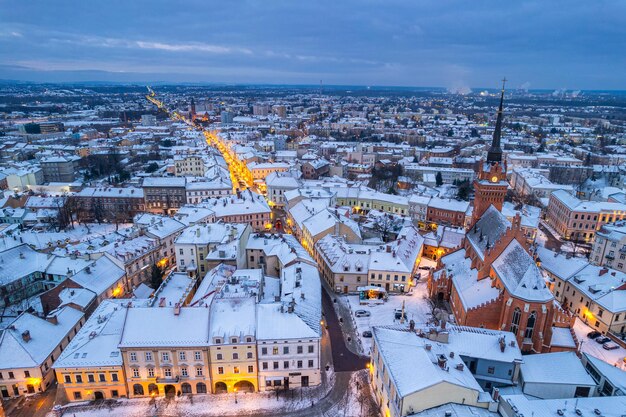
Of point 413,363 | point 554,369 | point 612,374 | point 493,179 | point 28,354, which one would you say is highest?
point 493,179

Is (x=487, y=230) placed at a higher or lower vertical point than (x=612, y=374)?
higher

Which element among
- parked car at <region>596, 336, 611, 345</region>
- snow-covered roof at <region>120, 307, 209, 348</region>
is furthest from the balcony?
parked car at <region>596, 336, 611, 345</region>

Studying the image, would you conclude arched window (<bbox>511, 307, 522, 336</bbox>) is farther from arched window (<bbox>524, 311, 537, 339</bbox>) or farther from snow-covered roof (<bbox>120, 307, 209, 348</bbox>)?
snow-covered roof (<bbox>120, 307, 209, 348</bbox>)

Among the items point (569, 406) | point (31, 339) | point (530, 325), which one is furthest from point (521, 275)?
point (31, 339)

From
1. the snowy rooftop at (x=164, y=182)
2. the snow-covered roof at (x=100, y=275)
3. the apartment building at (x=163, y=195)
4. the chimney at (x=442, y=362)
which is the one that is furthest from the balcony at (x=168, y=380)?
the snowy rooftop at (x=164, y=182)

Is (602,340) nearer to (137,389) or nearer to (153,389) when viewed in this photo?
(153,389)

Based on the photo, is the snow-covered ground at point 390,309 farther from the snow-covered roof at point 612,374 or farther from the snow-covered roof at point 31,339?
the snow-covered roof at point 31,339
